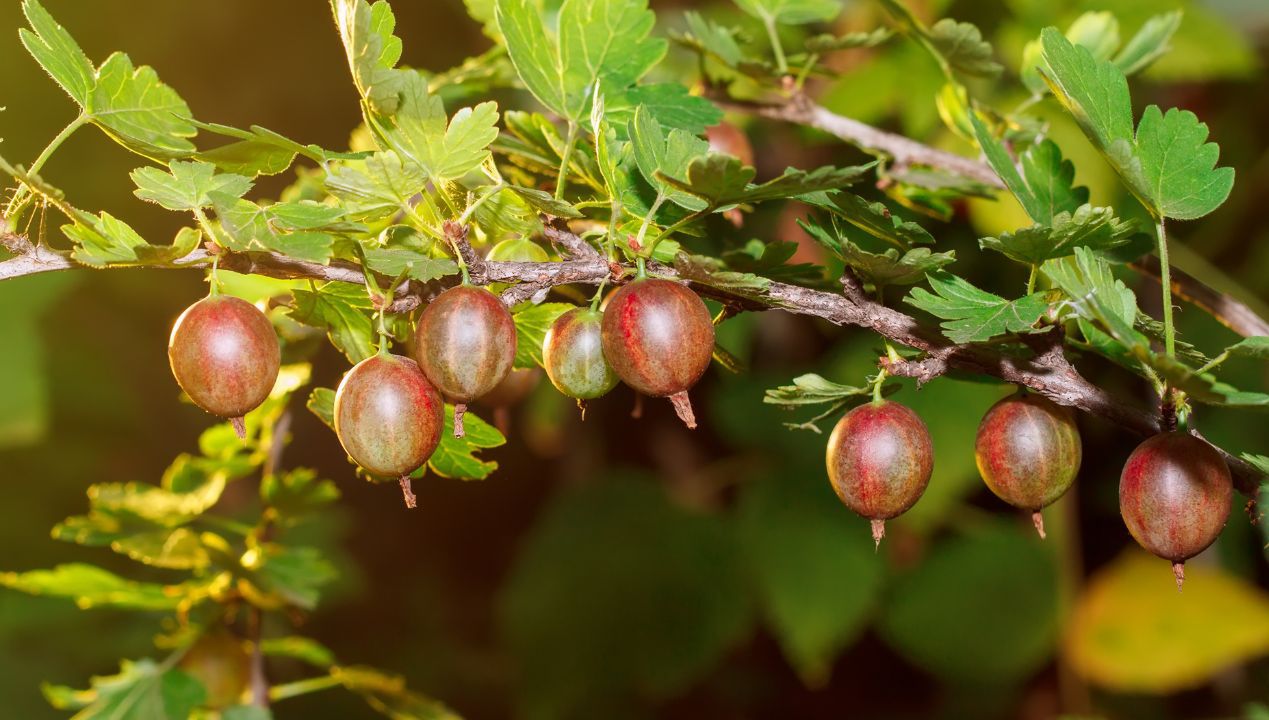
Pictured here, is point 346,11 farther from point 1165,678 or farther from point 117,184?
point 117,184

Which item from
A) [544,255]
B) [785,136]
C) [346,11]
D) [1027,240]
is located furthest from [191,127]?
[785,136]

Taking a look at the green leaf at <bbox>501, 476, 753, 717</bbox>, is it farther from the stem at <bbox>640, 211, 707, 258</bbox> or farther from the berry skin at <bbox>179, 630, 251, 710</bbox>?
the stem at <bbox>640, 211, 707, 258</bbox>

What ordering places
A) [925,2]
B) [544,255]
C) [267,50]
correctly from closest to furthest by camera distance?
[544,255]
[925,2]
[267,50]

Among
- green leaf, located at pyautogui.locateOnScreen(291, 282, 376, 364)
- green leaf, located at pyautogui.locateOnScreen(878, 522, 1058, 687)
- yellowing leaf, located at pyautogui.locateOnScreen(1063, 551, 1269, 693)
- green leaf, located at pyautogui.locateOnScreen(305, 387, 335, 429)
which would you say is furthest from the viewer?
green leaf, located at pyautogui.locateOnScreen(878, 522, 1058, 687)

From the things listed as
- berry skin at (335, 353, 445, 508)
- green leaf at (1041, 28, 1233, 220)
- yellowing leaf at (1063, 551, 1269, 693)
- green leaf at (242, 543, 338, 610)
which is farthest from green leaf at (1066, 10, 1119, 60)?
yellowing leaf at (1063, 551, 1269, 693)

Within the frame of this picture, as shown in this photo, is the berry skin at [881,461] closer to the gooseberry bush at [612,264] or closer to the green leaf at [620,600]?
the gooseberry bush at [612,264]

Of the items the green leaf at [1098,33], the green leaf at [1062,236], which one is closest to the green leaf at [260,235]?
the green leaf at [1062,236]
